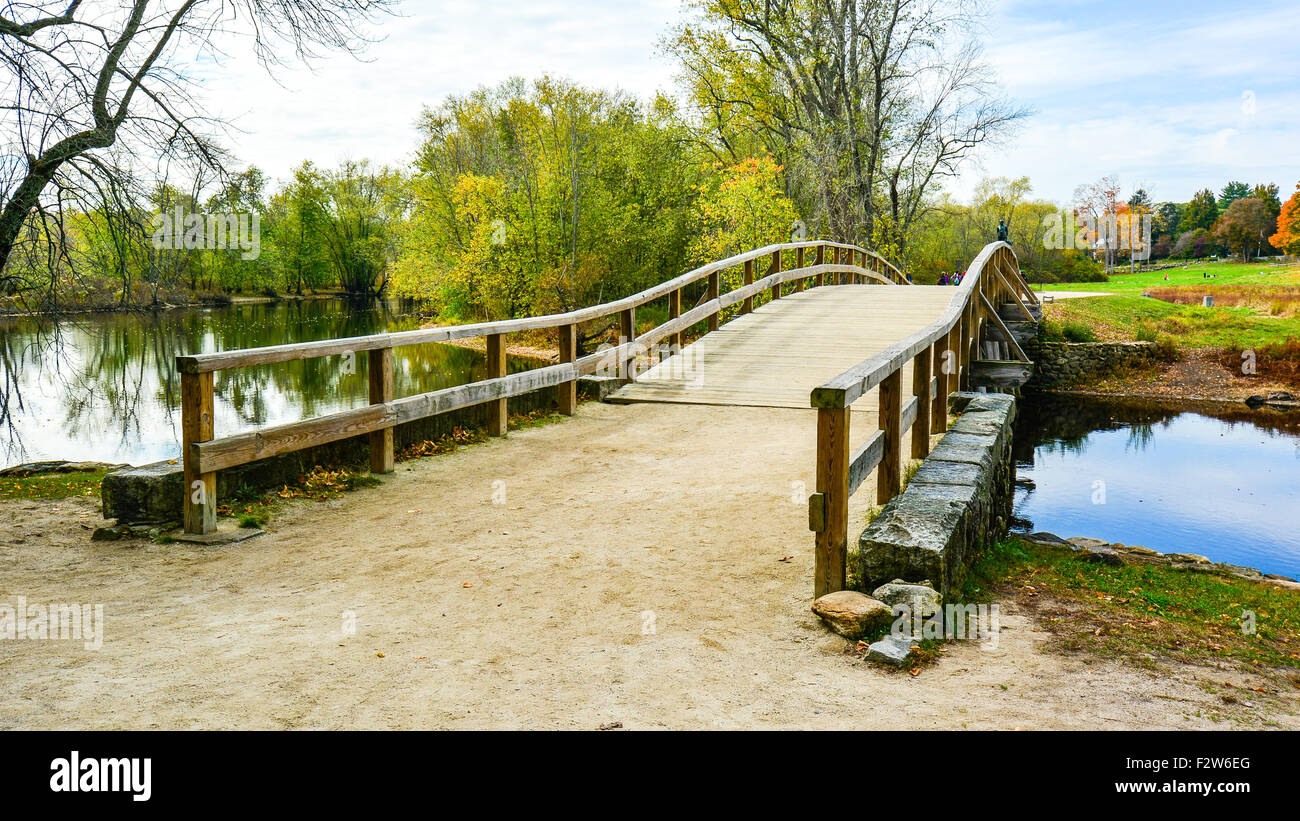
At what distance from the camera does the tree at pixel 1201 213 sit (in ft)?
283

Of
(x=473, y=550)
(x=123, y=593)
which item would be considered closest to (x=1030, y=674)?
(x=473, y=550)

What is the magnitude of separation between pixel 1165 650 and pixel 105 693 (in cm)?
453

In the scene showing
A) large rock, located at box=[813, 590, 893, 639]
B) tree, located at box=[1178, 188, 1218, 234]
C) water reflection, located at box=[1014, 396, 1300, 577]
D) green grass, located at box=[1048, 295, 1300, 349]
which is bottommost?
water reflection, located at box=[1014, 396, 1300, 577]

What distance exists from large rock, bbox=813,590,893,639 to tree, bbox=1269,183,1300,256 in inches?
2775

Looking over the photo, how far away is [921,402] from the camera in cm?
715

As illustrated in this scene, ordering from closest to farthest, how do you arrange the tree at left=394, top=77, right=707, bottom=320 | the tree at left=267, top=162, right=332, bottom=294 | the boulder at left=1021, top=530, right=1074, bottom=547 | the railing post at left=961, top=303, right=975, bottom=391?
the boulder at left=1021, top=530, right=1074, bottom=547
the railing post at left=961, top=303, right=975, bottom=391
the tree at left=394, top=77, right=707, bottom=320
the tree at left=267, top=162, right=332, bottom=294

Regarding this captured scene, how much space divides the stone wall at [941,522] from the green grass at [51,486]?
5.30m

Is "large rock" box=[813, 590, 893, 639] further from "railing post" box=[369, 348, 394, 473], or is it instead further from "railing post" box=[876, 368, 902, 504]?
"railing post" box=[369, 348, 394, 473]

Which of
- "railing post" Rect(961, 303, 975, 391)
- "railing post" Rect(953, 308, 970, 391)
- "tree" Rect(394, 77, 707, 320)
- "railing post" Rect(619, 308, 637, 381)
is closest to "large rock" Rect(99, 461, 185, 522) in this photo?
"railing post" Rect(619, 308, 637, 381)

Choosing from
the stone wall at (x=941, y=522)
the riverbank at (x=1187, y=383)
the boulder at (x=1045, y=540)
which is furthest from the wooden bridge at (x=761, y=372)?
the riverbank at (x=1187, y=383)

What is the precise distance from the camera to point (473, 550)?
537cm

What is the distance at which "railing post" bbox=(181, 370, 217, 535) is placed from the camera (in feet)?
17.7

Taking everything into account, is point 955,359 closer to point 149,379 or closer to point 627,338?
point 627,338

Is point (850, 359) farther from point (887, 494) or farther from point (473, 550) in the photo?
point (473, 550)
